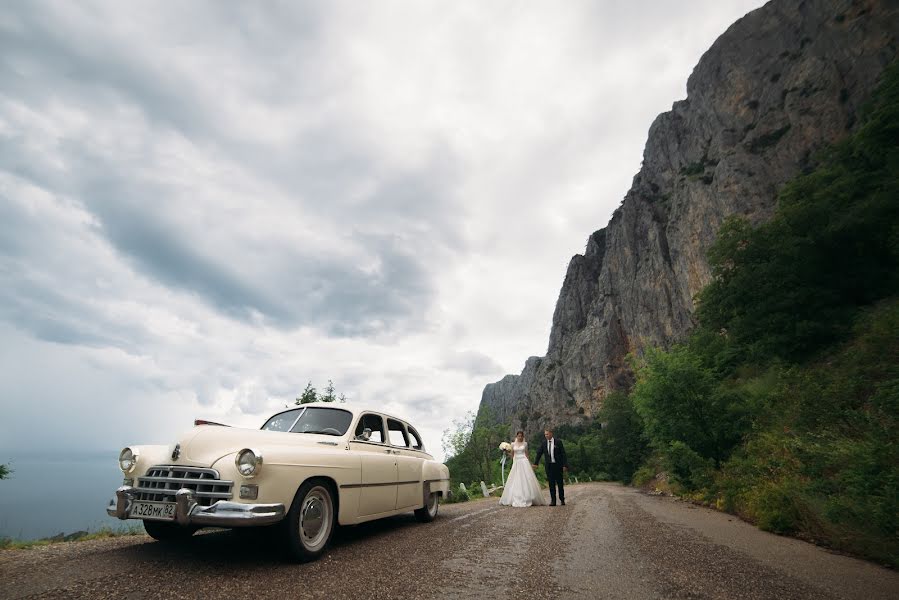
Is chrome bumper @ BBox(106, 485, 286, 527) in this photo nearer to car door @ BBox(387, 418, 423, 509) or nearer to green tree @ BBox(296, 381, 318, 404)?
car door @ BBox(387, 418, 423, 509)

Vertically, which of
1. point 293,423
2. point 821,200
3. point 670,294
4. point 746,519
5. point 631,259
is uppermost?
point 631,259

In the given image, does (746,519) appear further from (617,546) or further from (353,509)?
(353,509)

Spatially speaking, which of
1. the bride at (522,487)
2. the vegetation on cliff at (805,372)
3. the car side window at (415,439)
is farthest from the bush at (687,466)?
the car side window at (415,439)

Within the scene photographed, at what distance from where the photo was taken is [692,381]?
11547 mm

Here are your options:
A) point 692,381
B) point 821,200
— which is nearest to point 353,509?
point 692,381

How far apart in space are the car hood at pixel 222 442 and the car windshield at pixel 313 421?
1.80 ft

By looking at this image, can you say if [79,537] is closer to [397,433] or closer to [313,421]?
[313,421]

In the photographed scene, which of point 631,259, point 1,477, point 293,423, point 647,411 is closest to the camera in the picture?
point 293,423

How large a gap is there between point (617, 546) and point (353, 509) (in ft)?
10.9

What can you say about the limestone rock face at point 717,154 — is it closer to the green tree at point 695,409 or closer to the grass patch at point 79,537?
the green tree at point 695,409

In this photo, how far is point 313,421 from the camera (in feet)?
19.3

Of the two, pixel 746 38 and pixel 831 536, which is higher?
pixel 746 38

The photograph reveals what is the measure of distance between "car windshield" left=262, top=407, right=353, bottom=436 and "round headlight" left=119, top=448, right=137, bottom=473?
1597mm

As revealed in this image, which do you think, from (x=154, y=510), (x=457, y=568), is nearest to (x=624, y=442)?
(x=457, y=568)
